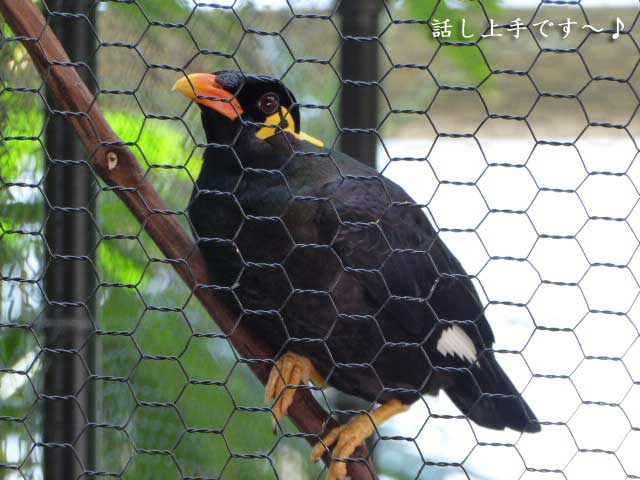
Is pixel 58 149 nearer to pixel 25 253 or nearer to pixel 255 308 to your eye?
pixel 25 253

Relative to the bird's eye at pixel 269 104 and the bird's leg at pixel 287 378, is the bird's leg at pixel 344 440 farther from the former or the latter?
the bird's eye at pixel 269 104

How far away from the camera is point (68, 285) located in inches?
62.5

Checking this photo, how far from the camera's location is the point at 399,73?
2926mm

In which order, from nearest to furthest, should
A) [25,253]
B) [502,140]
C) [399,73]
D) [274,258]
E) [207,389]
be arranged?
[274,258] → [25,253] → [207,389] → [502,140] → [399,73]

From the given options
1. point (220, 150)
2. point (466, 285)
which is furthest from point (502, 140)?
point (220, 150)

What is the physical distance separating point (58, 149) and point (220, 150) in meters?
0.25

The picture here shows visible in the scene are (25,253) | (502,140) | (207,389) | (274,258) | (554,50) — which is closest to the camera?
(554,50)

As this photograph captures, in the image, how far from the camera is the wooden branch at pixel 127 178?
1.40 metres

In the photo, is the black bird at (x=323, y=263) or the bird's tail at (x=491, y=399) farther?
the bird's tail at (x=491, y=399)

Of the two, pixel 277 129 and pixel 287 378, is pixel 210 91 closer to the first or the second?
pixel 277 129

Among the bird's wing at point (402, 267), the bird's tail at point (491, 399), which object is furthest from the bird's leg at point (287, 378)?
the bird's tail at point (491, 399)

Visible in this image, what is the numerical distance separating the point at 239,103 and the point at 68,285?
1.25 feet

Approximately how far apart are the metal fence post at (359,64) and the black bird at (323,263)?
0.08m

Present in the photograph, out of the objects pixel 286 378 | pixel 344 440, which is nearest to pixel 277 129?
pixel 286 378
